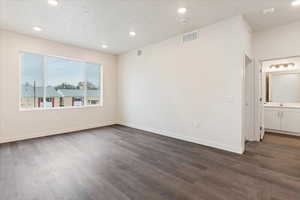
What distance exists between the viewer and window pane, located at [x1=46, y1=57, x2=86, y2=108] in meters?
4.76

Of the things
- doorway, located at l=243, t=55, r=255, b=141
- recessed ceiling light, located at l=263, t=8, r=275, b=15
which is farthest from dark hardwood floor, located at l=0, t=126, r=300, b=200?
recessed ceiling light, located at l=263, t=8, r=275, b=15

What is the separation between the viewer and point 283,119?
15.1 ft

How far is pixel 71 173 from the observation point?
7.82 ft

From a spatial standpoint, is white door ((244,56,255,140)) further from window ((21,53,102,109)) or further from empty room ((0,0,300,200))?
window ((21,53,102,109))

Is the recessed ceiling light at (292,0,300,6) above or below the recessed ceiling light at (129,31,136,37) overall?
below

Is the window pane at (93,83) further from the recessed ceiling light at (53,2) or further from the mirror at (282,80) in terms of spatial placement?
the mirror at (282,80)

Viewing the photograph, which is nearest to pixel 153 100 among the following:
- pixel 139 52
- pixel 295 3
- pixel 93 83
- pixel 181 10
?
pixel 139 52

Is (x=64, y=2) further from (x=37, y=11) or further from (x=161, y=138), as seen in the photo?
(x=161, y=138)

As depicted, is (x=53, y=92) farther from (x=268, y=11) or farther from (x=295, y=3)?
(x=295, y=3)

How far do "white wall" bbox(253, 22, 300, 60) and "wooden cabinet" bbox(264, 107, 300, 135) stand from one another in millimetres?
1917

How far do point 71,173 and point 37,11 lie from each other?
3.11 m

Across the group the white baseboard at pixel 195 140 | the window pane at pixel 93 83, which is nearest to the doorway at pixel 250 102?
the white baseboard at pixel 195 140

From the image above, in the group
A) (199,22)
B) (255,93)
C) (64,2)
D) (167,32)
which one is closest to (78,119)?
(64,2)

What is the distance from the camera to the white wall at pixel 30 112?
152 inches
